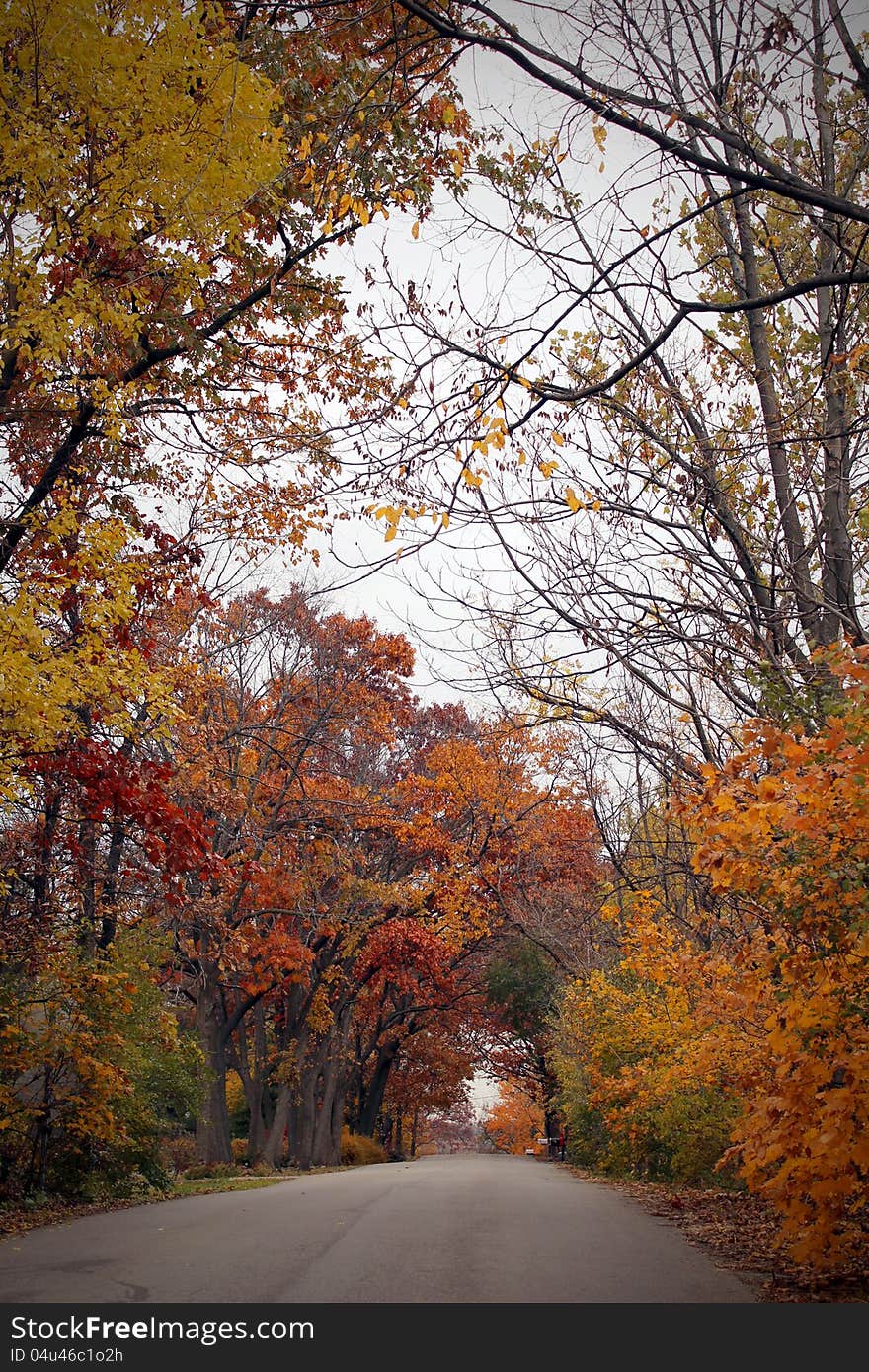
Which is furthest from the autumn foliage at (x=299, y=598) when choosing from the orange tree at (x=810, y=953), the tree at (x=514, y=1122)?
the tree at (x=514, y=1122)

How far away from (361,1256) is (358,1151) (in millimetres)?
25081

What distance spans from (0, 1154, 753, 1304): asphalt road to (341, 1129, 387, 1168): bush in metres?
19.1

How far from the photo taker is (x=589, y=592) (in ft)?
22.2

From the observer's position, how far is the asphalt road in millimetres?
5730

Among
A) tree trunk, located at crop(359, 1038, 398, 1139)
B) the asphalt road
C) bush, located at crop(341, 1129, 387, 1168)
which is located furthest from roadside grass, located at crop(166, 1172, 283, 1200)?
tree trunk, located at crop(359, 1038, 398, 1139)

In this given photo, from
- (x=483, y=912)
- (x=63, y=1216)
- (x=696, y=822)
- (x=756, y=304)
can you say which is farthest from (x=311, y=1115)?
(x=756, y=304)

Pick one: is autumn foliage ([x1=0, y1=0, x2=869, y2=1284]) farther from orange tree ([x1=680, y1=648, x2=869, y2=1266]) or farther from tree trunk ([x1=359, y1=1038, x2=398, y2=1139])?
tree trunk ([x1=359, y1=1038, x2=398, y2=1139])

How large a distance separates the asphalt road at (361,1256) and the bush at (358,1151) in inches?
752

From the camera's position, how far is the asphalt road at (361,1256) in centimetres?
573

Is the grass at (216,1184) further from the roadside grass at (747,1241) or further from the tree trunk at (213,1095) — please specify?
the roadside grass at (747,1241)

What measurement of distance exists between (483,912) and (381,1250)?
15.8 m

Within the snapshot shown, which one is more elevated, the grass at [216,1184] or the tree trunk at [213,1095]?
the tree trunk at [213,1095]

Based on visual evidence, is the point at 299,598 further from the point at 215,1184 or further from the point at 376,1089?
the point at 376,1089
